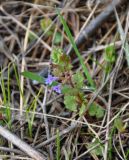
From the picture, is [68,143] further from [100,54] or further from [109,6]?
[109,6]

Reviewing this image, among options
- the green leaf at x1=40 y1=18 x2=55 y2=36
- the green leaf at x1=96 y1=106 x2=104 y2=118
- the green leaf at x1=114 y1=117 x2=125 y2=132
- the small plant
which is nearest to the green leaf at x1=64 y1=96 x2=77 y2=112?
the small plant

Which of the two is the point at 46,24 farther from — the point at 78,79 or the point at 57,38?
the point at 78,79

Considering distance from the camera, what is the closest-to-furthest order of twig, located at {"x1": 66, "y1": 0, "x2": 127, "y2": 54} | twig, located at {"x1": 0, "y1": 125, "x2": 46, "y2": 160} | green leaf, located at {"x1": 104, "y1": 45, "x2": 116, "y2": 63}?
1. twig, located at {"x1": 0, "y1": 125, "x2": 46, "y2": 160}
2. green leaf, located at {"x1": 104, "y1": 45, "x2": 116, "y2": 63}
3. twig, located at {"x1": 66, "y1": 0, "x2": 127, "y2": 54}

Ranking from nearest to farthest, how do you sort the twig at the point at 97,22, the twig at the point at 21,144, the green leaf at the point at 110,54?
1. the twig at the point at 21,144
2. the green leaf at the point at 110,54
3. the twig at the point at 97,22

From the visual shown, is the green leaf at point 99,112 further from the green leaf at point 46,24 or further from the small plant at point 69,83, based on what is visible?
the green leaf at point 46,24

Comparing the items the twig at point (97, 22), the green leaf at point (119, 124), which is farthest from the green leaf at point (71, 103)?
the twig at point (97, 22)

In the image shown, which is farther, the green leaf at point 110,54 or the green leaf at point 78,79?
the green leaf at point 110,54

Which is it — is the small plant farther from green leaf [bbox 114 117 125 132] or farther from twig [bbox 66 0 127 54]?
twig [bbox 66 0 127 54]
